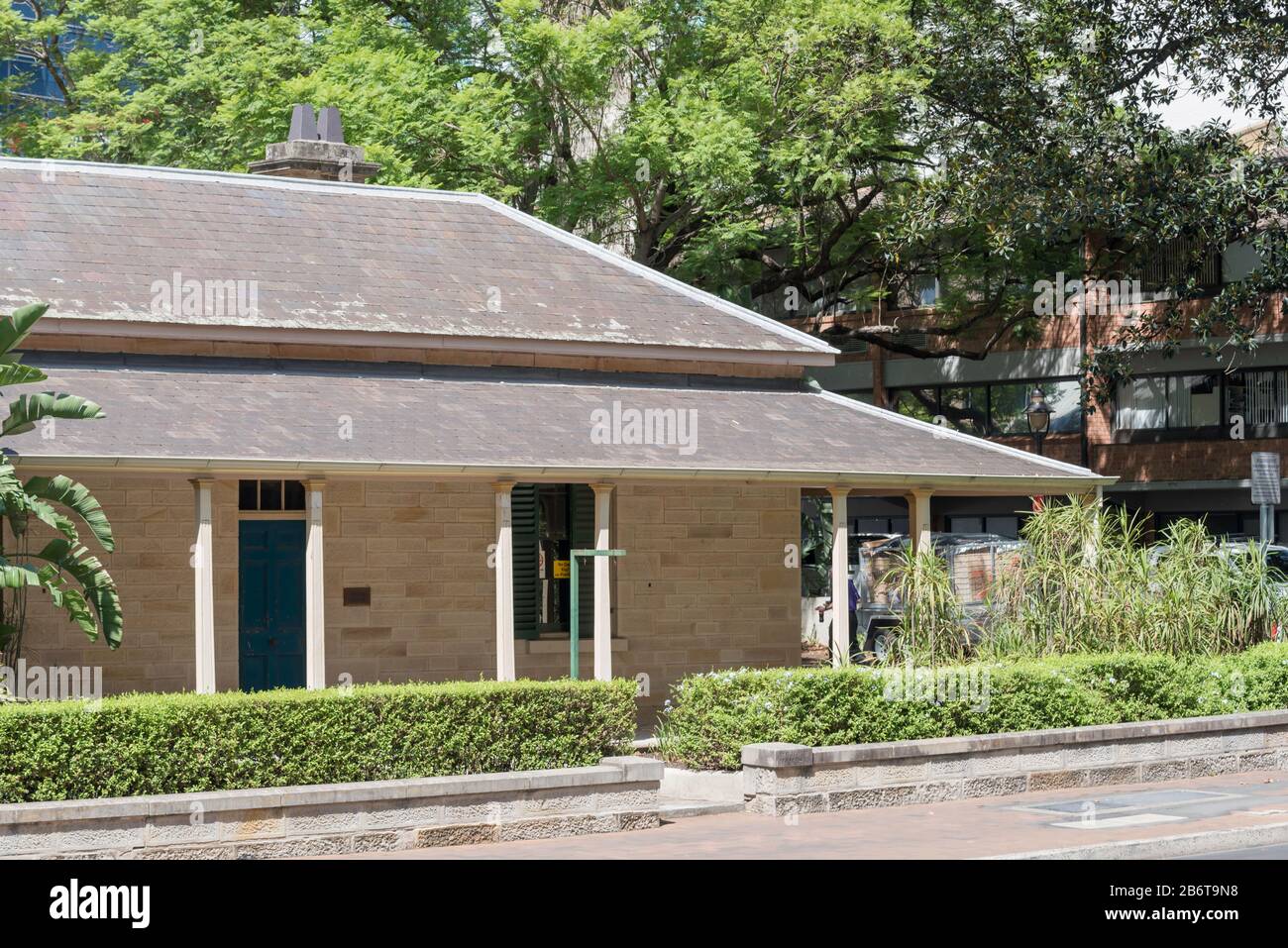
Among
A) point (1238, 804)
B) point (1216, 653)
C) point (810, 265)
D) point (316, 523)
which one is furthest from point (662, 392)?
point (810, 265)

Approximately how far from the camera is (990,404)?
4709 centimetres

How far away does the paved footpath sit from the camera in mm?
13102

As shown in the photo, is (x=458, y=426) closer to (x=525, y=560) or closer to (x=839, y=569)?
(x=525, y=560)

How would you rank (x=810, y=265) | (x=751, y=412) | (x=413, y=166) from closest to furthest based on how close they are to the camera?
(x=751, y=412), (x=413, y=166), (x=810, y=265)

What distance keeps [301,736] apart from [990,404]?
1403 inches

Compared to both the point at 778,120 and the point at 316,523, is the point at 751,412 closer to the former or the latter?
the point at 316,523

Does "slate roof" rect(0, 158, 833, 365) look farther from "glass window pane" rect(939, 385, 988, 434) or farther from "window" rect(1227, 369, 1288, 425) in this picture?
"glass window pane" rect(939, 385, 988, 434)

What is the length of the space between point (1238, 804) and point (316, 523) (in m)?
8.68

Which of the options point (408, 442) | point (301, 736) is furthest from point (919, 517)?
point (301, 736)

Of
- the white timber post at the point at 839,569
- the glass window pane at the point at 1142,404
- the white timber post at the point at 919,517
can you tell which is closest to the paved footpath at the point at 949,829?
the white timber post at the point at 839,569

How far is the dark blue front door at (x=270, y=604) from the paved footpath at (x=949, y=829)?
6191 millimetres

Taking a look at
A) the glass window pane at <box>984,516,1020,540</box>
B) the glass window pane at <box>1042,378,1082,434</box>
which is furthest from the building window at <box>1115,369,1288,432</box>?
the glass window pane at <box>984,516,1020,540</box>

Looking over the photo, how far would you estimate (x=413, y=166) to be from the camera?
32.2m
